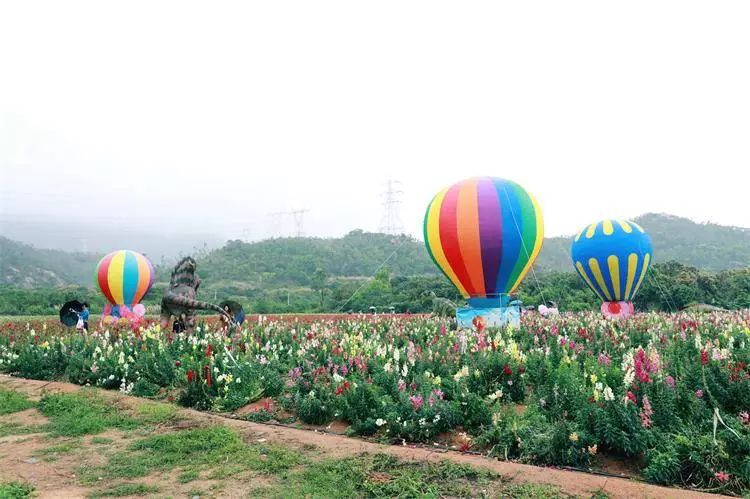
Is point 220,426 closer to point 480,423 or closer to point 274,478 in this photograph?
point 274,478

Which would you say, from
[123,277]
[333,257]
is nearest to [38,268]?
[333,257]

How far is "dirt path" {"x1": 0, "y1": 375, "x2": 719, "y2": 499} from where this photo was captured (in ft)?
16.7

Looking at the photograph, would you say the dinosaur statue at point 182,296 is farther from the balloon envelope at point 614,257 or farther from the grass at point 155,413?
the balloon envelope at point 614,257

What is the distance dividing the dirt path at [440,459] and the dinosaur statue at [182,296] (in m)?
7.54

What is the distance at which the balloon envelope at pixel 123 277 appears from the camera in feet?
96.9

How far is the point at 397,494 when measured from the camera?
5352 millimetres

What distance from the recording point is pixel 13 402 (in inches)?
388

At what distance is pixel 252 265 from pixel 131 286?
59283 mm

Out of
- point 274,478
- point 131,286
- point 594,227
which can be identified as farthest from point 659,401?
point 131,286

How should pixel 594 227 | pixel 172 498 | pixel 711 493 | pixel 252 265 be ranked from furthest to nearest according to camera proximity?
pixel 252 265 → pixel 594 227 → pixel 172 498 → pixel 711 493

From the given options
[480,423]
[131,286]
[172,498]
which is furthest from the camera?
[131,286]

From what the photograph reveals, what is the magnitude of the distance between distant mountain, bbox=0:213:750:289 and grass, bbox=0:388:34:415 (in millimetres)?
60906

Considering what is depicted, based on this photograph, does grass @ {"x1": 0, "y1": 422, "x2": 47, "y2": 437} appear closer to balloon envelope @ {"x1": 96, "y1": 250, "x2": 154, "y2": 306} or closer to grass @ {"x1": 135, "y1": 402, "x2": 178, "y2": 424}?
grass @ {"x1": 135, "y1": 402, "x2": 178, "y2": 424}

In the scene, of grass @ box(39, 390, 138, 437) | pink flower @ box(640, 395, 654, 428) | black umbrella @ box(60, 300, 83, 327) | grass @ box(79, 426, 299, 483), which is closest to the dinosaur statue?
grass @ box(39, 390, 138, 437)
